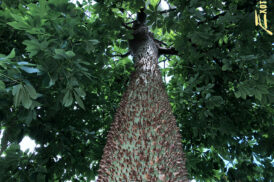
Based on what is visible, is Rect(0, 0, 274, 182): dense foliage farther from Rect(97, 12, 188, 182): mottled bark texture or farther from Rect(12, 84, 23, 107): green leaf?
Rect(97, 12, 188, 182): mottled bark texture

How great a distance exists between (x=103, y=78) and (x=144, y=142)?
2.24 metres

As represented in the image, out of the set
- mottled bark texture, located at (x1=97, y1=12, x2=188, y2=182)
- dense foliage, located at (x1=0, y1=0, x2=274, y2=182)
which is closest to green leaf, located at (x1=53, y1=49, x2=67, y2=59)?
dense foliage, located at (x1=0, y1=0, x2=274, y2=182)

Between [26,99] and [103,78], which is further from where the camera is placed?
[103,78]

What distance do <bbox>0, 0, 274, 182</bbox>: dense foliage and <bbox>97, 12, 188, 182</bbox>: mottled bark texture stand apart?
498 mm

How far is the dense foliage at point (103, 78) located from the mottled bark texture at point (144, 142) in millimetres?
498

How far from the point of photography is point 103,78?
12.7 ft

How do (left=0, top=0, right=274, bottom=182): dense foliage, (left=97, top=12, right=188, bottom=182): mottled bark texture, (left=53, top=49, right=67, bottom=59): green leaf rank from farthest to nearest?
(left=0, top=0, right=274, bottom=182): dense foliage
(left=53, top=49, right=67, bottom=59): green leaf
(left=97, top=12, right=188, bottom=182): mottled bark texture

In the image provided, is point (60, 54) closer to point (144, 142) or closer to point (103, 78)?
point (144, 142)

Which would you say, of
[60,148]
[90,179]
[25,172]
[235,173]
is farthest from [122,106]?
[235,173]

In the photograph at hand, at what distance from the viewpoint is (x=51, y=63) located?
1.96 m

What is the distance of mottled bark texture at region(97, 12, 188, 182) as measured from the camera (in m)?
1.61

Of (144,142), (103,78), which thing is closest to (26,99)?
(144,142)

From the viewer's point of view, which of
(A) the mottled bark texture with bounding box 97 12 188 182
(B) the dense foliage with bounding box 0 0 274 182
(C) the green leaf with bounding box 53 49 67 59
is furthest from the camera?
(B) the dense foliage with bounding box 0 0 274 182

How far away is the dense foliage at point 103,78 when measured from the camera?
201cm
